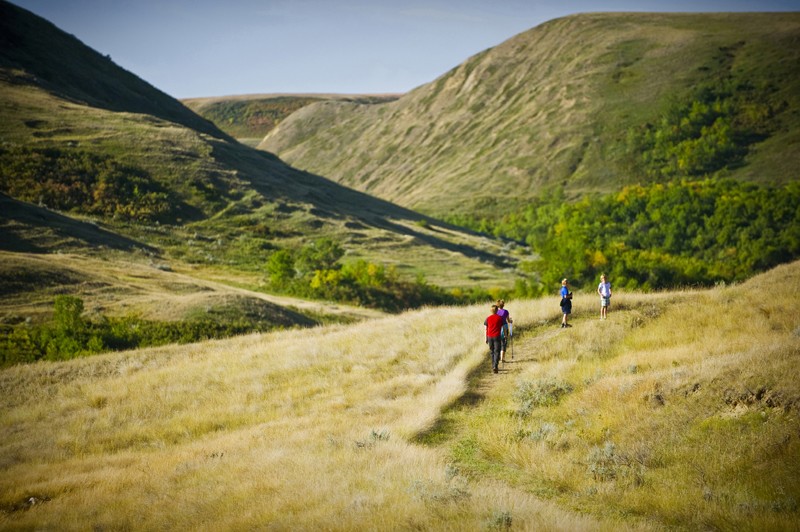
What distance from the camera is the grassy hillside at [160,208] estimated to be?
52094mm

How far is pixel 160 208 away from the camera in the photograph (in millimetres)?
72500

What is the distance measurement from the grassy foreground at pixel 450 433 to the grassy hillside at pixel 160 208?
71.6ft

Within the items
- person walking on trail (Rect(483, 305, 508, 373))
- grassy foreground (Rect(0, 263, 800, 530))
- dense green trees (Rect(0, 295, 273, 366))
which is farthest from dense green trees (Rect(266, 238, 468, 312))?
person walking on trail (Rect(483, 305, 508, 373))

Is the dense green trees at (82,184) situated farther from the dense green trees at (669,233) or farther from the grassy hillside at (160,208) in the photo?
the dense green trees at (669,233)

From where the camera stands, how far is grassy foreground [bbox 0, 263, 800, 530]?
26.0 ft

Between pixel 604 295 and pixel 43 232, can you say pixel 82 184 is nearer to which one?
pixel 43 232

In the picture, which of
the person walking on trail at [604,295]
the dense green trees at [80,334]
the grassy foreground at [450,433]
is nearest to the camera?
the grassy foreground at [450,433]

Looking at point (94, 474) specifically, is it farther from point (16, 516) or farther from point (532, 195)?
point (532, 195)

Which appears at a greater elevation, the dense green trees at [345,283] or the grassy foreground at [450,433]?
the grassy foreground at [450,433]

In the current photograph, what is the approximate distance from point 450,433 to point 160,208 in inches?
2826

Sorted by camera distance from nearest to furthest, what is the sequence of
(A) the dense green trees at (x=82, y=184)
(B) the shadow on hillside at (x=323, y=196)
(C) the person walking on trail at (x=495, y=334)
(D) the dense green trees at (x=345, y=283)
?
(C) the person walking on trail at (x=495, y=334) → (D) the dense green trees at (x=345, y=283) → (A) the dense green trees at (x=82, y=184) → (B) the shadow on hillside at (x=323, y=196)

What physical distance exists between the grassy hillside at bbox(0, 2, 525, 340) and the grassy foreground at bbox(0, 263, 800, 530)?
21.8 meters

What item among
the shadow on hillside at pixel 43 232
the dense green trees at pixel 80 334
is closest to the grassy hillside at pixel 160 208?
the shadow on hillside at pixel 43 232

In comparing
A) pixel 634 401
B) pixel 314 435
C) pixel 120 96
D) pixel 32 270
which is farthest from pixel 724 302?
pixel 120 96
